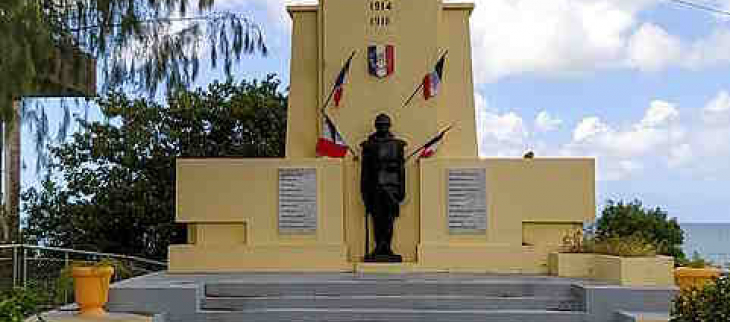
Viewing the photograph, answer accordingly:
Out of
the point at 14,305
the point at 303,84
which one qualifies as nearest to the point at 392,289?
the point at 303,84

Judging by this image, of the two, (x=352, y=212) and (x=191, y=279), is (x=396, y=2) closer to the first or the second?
(x=352, y=212)

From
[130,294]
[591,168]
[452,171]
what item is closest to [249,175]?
[452,171]

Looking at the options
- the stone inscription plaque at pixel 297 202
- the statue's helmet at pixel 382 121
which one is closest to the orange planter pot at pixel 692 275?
the statue's helmet at pixel 382 121

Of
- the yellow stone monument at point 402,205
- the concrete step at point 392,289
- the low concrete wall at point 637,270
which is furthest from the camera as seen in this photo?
the yellow stone monument at point 402,205

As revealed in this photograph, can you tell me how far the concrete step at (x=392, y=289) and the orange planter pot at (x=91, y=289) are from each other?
129cm

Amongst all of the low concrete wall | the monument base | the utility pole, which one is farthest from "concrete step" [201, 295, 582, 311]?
the utility pole

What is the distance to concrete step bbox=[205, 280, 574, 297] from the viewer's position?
34.9 feet

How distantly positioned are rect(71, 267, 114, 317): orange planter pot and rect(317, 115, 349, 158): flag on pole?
4.36m

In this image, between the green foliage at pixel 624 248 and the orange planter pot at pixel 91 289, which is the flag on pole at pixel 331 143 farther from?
the orange planter pot at pixel 91 289

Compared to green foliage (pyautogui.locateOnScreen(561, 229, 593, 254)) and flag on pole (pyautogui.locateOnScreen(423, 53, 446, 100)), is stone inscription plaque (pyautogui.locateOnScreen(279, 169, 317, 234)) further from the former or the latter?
green foliage (pyautogui.locateOnScreen(561, 229, 593, 254))

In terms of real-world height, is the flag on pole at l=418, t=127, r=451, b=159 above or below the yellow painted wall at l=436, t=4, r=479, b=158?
below

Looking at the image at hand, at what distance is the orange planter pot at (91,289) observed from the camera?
31.4 feet

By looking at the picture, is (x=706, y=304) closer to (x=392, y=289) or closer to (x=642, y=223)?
(x=392, y=289)

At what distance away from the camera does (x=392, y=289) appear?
1066cm
